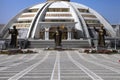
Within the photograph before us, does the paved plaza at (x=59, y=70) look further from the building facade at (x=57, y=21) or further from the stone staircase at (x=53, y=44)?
the building facade at (x=57, y=21)

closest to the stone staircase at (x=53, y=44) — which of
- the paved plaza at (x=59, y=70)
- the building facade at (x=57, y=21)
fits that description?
the building facade at (x=57, y=21)

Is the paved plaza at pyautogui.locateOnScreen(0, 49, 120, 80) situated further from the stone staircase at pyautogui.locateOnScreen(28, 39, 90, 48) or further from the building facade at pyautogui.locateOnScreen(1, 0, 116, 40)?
the building facade at pyautogui.locateOnScreen(1, 0, 116, 40)

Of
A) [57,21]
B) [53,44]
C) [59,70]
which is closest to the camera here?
[59,70]

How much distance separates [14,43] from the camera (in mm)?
51875

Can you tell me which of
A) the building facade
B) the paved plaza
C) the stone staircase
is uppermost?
the building facade

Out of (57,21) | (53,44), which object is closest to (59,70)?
(53,44)

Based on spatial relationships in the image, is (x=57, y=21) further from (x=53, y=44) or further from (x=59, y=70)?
(x=59, y=70)

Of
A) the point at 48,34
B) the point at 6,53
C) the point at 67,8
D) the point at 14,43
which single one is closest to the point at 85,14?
the point at 67,8

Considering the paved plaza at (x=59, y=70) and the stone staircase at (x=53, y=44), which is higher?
the paved plaza at (x=59, y=70)

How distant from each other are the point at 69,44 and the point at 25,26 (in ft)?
66.7

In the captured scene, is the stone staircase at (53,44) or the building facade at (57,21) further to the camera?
the building facade at (57,21)

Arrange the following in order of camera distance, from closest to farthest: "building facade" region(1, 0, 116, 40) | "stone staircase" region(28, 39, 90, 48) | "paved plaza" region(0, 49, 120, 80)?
"paved plaza" region(0, 49, 120, 80) < "stone staircase" region(28, 39, 90, 48) < "building facade" region(1, 0, 116, 40)

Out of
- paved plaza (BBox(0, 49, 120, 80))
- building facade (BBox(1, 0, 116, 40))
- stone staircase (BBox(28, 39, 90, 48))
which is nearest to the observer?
paved plaza (BBox(0, 49, 120, 80))

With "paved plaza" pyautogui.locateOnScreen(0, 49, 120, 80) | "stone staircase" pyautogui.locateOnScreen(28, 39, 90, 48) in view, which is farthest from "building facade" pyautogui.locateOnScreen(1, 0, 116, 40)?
"paved plaza" pyautogui.locateOnScreen(0, 49, 120, 80)
